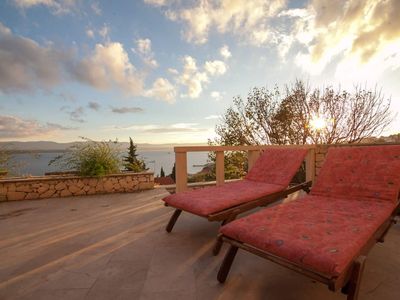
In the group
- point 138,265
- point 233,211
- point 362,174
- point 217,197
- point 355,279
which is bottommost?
point 138,265

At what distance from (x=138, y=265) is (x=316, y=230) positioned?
1.58 meters

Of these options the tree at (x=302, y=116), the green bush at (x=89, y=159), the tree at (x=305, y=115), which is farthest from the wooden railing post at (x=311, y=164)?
the tree at (x=305, y=115)

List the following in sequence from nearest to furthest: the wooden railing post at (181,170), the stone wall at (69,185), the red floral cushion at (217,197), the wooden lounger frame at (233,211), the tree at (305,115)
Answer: the wooden lounger frame at (233,211)
the red floral cushion at (217,197)
the wooden railing post at (181,170)
the stone wall at (69,185)
the tree at (305,115)

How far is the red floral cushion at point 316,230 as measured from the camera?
1334 millimetres

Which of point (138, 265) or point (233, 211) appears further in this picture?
point (233, 211)

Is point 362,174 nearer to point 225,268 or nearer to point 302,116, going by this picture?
point 225,268

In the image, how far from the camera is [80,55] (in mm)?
5945

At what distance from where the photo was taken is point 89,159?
209 inches

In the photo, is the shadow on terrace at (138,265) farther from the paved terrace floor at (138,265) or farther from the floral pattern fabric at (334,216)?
the floral pattern fabric at (334,216)

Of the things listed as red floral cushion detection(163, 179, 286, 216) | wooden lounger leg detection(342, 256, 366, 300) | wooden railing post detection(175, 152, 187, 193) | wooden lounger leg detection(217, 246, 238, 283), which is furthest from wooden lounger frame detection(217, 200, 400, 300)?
wooden railing post detection(175, 152, 187, 193)

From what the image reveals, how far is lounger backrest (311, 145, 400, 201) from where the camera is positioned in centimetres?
250

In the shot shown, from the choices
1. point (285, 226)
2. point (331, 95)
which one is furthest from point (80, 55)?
point (331, 95)

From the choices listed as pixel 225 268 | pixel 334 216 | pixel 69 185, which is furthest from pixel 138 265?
pixel 69 185

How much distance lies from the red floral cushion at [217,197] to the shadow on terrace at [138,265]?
1.41ft
